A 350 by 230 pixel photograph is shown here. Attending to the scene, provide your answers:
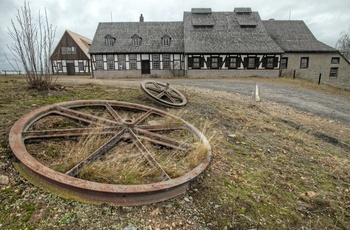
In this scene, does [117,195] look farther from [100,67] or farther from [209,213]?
[100,67]

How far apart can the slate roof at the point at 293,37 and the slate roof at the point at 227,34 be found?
8.70 ft

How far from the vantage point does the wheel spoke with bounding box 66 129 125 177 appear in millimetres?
2312

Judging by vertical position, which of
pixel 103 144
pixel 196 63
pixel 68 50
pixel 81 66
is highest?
pixel 68 50

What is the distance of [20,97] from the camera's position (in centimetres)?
473

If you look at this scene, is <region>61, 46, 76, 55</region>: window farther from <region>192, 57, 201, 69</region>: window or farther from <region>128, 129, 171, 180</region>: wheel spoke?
<region>128, 129, 171, 180</region>: wheel spoke

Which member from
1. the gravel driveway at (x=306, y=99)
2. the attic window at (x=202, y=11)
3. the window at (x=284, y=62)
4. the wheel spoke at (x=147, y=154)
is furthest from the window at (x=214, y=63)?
the wheel spoke at (x=147, y=154)

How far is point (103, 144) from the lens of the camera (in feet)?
9.67

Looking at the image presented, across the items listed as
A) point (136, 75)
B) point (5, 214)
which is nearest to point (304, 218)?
point (5, 214)

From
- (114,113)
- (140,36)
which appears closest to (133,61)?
(140,36)

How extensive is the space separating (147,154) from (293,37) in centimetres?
2888

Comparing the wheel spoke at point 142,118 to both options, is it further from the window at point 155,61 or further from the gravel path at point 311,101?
the window at point 155,61

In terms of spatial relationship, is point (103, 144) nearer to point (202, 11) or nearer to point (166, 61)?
point (166, 61)

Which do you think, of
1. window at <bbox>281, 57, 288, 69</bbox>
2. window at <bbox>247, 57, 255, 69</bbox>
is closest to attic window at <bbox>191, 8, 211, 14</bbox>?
window at <bbox>247, 57, 255, 69</bbox>

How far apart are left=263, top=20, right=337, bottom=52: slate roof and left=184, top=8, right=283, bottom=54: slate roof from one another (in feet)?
8.70
